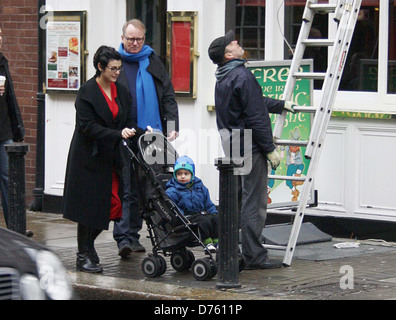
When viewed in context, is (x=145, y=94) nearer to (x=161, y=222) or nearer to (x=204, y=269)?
(x=161, y=222)

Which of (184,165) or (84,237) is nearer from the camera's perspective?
(184,165)

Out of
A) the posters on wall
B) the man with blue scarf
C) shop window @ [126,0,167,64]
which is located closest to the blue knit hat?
the man with blue scarf

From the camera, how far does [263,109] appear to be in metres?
8.91

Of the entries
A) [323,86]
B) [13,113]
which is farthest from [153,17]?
[323,86]

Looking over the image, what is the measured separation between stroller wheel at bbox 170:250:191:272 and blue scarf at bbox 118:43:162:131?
5.25ft

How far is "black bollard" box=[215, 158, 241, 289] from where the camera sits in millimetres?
8078

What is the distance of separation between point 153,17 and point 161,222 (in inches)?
179

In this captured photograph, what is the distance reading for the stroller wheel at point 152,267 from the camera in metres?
8.64

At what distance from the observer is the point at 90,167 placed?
8938mm

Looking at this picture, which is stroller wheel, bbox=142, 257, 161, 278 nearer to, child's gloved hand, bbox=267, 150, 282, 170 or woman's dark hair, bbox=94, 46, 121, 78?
child's gloved hand, bbox=267, 150, 282, 170

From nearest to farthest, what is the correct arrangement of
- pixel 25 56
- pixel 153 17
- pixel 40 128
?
pixel 153 17, pixel 40 128, pixel 25 56
